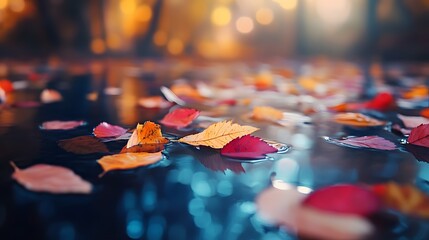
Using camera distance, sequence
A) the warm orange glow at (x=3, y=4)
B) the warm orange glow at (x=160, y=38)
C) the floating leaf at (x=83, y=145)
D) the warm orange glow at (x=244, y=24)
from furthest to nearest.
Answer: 1. the warm orange glow at (x=244, y=24)
2. the warm orange glow at (x=160, y=38)
3. the warm orange glow at (x=3, y=4)
4. the floating leaf at (x=83, y=145)

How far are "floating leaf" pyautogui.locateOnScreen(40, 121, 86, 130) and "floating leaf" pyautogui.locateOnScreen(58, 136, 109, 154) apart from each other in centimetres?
15

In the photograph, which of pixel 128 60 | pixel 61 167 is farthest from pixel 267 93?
pixel 128 60

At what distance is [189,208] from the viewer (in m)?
0.61

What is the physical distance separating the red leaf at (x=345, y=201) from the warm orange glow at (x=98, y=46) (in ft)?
13.1

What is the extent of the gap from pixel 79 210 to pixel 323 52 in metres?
4.83

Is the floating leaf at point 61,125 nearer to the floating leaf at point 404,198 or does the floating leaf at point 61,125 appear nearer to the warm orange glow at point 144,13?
the floating leaf at point 404,198

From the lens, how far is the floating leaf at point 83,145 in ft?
2.87

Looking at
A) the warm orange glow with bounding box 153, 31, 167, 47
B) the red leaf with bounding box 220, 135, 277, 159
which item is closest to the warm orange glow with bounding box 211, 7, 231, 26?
the warm orange glow with bounding box 153, 31, 167, 47

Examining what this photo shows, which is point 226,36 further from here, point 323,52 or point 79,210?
point 79,210

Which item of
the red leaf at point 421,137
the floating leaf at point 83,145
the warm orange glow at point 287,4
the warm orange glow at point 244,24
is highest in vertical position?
the warm orange glow at point 287,4

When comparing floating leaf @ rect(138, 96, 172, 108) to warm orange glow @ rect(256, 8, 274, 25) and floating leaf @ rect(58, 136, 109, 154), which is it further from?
warm orange glow @ rect(256, 8, 274, 25)

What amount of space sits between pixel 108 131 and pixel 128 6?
11.5 feet

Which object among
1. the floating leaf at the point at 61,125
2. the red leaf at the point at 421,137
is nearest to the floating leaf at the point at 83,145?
the floating leaf at the point at 61,125

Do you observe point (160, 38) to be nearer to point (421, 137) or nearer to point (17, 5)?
point (17, 5)
